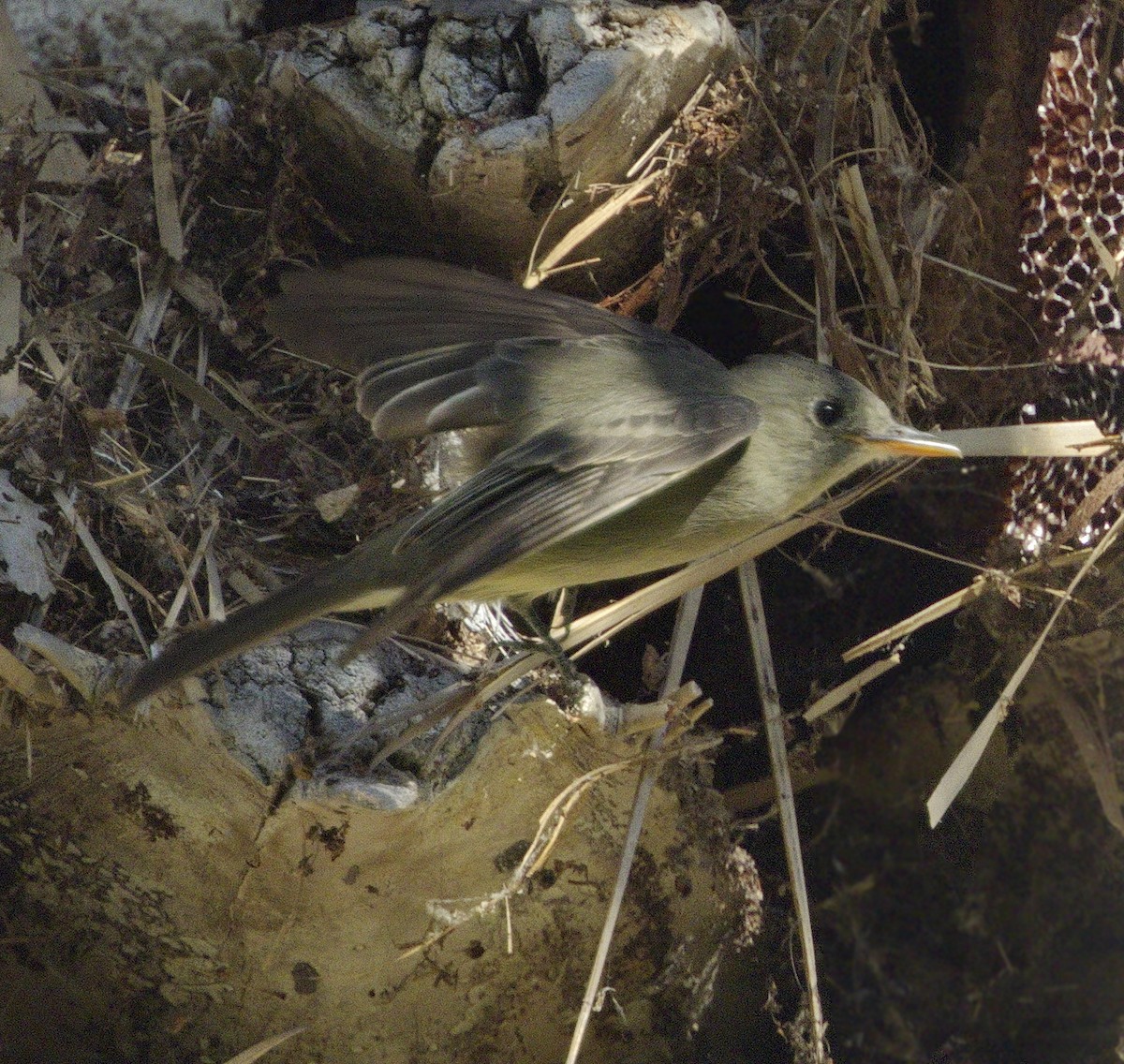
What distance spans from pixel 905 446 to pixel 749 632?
0.49 metres

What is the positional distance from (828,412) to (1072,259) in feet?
3.32

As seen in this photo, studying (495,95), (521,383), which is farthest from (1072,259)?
(521,383)

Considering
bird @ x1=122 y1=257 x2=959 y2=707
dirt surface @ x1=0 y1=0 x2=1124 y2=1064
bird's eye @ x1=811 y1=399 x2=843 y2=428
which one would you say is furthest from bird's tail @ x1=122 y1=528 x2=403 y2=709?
bird's eye @ x1=811 y1=399 x2=843 y2=428

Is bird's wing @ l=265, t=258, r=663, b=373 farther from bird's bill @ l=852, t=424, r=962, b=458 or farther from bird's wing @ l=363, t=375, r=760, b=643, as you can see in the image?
bird's bill @ l=852, t=424, r=962, b=458

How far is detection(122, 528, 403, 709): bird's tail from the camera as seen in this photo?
187cm

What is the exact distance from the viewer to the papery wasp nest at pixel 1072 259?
2.86 meters

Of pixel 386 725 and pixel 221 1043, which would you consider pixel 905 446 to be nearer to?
pixel 386 725

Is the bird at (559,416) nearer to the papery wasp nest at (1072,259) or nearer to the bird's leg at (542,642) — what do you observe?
the bird's leg at (542,642)

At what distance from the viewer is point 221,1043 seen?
89.4 inches

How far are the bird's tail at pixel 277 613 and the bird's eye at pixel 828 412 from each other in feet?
2.49

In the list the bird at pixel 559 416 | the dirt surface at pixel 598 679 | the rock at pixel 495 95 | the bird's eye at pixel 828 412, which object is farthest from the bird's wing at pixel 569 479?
the rock at pixel 495 95

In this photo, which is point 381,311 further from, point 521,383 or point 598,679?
point 598,679

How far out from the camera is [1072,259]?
9.77ft

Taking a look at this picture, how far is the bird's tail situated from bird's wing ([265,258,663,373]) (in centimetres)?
35
